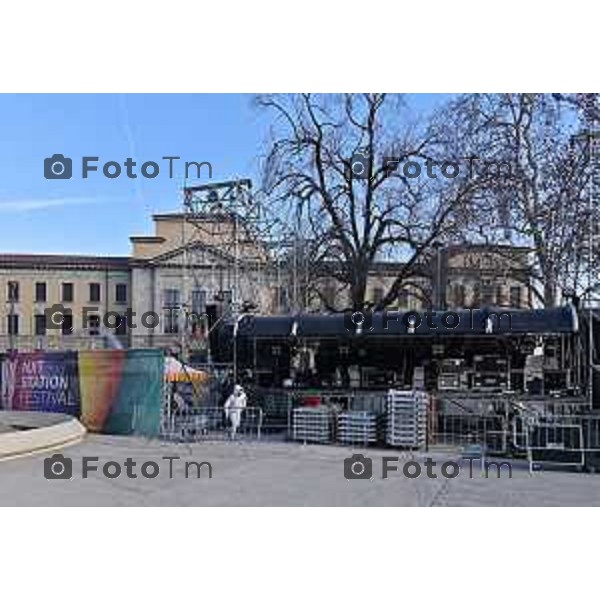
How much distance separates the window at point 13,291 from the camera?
68.9 m

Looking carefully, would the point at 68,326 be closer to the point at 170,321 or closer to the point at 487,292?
the point at 170,321

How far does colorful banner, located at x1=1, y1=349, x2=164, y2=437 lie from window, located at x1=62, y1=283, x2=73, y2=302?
44.2 metres

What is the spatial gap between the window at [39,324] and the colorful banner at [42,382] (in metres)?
44.5

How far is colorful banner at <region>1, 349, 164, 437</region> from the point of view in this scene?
20.0 meters

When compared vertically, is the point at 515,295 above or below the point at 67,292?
below

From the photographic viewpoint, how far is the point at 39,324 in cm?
6956

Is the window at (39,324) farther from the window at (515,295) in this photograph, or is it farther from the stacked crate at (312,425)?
the stacked crate at (312,425)

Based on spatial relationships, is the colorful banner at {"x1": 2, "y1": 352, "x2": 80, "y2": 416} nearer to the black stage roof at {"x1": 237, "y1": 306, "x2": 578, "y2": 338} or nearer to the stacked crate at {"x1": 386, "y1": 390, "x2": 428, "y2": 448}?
the black stage roof at {"x1": 237, "y1": 306, "x2": 578, "y2": 338}

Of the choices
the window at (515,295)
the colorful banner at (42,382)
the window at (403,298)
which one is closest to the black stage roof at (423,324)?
the colorful banner at (42,382)

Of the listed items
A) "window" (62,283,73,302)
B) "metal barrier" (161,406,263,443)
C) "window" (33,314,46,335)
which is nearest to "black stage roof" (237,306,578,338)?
"metal barrier" (161,406,263,443)

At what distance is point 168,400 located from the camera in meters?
20.4

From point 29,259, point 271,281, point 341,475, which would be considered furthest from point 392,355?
point 29,259

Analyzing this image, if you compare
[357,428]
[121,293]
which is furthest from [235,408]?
[121,293]

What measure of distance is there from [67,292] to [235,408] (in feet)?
172
